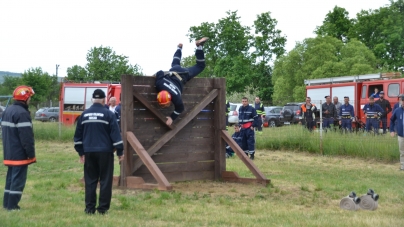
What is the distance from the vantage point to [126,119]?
38.7 feet

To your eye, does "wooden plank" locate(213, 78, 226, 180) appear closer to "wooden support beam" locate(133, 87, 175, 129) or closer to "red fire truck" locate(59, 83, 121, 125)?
"wooden support beam" locate(133, 87, 175, 129)

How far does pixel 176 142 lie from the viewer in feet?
41.9

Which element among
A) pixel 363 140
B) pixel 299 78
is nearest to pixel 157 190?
pixel 363 140

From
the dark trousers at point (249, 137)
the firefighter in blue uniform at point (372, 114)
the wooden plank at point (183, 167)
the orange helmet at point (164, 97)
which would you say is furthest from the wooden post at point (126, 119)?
the firefighter in blue uniform at point (372, 114)

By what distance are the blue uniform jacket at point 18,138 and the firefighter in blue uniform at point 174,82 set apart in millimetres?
3250

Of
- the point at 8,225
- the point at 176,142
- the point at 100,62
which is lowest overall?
the point at 8,225

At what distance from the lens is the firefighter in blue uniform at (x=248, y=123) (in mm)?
17750

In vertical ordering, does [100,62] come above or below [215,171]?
above

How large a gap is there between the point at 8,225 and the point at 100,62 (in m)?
57.7

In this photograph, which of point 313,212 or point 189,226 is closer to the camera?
point 189,226

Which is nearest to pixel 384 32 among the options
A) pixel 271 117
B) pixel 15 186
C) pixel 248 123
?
pixel 271 117

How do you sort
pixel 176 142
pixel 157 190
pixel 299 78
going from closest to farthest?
1. pixel 157 190
2. pixel 176 142
3. pixel 299 78

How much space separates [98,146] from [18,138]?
54.0 inches

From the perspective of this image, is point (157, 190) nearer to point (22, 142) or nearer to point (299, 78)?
point (22, 142)
